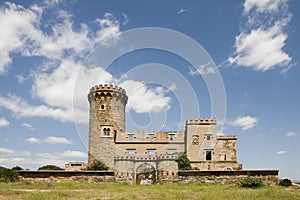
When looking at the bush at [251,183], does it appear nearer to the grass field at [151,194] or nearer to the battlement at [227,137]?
the grass field at [151,194]

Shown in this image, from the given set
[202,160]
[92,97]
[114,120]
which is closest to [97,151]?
[114,120]

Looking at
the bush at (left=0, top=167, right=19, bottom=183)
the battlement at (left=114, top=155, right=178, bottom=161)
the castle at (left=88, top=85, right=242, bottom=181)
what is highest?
the castle at (left=88, top=85, right=242, bottom=181)

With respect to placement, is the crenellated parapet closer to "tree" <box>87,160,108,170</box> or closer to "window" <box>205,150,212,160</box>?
"tree" <box>87,160,108,170</box>

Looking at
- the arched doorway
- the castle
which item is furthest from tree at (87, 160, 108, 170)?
the arched doorway

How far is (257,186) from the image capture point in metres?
18.8

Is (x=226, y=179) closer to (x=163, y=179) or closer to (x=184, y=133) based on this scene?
(x=163, y=179)

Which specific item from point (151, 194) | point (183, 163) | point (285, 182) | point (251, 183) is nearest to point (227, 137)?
point (183, 163)

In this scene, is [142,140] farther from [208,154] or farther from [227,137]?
[227,137]

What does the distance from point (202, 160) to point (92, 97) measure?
1453cm

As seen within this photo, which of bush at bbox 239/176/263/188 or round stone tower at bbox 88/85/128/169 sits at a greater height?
round stone tower at bbox 88/85/128/169

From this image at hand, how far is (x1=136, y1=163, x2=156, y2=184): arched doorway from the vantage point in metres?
26.5

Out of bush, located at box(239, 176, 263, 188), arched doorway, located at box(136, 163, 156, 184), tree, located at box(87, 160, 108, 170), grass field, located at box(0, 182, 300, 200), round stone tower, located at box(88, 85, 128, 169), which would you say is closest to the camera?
grass field, located at box(0, 182, 300, 200)

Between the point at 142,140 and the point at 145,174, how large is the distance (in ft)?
25.7

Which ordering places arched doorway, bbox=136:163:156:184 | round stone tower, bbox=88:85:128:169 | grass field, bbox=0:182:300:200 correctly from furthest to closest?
round stone tower, bbox=88:85:128:169 < arched doorway, bbox=136:163:156:184 < grass field, bbox=0:182:300:200
